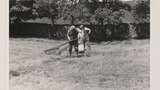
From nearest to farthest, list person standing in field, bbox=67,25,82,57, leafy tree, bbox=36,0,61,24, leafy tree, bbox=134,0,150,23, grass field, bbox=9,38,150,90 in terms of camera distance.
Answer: grass field, bbox=9,38,150,90 < leafy tree, bbox=134,0,150,23 < leafy tree, bbox=36,0,61,24 < person standing in field, bbox=67,25,82,57

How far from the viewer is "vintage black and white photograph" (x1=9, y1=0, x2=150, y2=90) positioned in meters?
6.84

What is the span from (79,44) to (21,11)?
1.41m

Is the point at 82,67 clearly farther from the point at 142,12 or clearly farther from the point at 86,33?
the point at 142,12

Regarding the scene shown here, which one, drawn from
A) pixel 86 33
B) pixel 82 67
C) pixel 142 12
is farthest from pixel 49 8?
pixel 142 12

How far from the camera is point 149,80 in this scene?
682 centimetres

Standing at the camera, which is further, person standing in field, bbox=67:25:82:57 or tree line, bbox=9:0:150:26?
Answer: person standing in field, bbox=67:25:82:57

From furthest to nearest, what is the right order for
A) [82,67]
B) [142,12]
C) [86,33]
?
[86,33] < [82,67] < [142,12]

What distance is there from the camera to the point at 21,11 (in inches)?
274

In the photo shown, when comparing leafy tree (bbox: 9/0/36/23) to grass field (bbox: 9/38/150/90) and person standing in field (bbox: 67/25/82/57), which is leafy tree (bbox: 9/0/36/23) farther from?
person standing in field (bbox: 67/25/82/57)

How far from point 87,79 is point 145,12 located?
5.94ft

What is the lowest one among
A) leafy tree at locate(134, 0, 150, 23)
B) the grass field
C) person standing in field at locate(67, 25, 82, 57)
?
the grass field

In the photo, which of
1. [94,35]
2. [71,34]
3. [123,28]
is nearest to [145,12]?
[123,28]

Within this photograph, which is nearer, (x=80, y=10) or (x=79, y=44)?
(x=80, y=10)

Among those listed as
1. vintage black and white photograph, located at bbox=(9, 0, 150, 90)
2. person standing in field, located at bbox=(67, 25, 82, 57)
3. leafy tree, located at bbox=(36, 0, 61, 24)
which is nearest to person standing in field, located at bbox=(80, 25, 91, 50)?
vintage black and white photograph, located at bbox=(9, 0, 150, 90)
